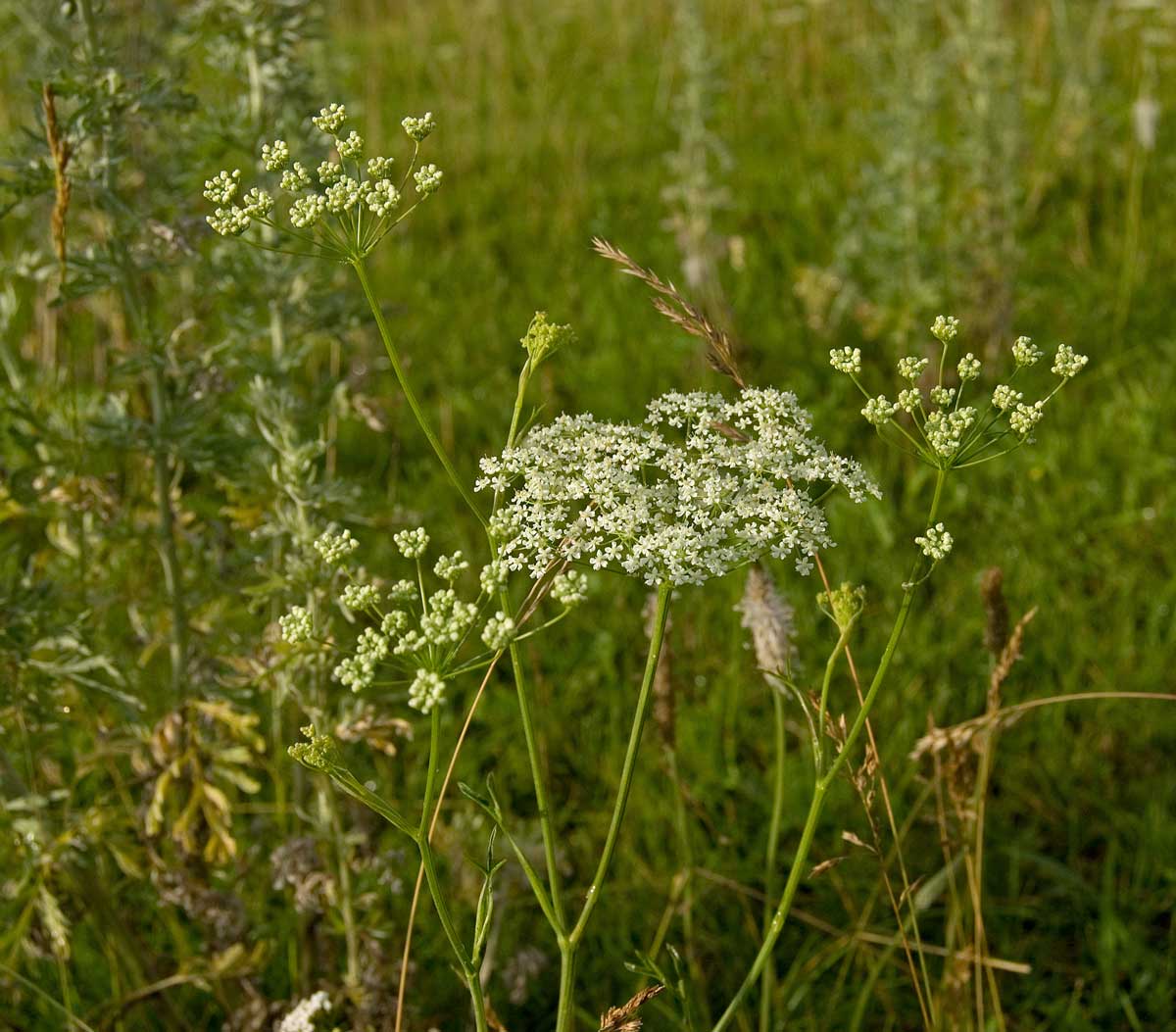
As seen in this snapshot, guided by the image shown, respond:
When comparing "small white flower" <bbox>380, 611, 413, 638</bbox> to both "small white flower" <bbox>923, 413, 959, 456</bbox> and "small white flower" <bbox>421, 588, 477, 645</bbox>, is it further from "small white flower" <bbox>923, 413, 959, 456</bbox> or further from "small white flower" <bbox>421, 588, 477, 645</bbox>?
"small white flower" <bbox>923, 413, 959, 456</bbox>

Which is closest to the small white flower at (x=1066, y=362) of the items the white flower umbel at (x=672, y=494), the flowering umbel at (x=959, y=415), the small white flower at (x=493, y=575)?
the flowering umbel at (x=959, y=415)

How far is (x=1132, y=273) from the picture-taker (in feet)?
18.6

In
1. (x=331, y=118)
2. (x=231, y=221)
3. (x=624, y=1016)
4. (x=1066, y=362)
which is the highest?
(x=331, y=118)

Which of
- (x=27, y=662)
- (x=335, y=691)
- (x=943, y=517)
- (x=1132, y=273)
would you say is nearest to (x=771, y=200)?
(x=1132, y=273)

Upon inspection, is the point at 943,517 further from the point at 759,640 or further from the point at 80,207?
the point at 80,207

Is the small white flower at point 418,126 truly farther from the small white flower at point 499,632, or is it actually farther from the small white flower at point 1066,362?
the small white flower at point 1066,362

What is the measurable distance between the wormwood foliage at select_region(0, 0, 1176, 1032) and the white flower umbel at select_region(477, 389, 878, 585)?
1cm

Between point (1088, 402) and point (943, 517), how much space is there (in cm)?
109

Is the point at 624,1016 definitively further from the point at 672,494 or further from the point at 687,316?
the point at 687,316

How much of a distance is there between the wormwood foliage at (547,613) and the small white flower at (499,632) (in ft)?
0.17

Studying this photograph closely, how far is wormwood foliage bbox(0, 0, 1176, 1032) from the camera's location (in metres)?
1.76

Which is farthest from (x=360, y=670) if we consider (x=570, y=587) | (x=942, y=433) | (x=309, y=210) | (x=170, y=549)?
(x=170, y=549)

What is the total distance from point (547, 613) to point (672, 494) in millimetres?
2557

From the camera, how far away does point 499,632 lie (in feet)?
4.99
